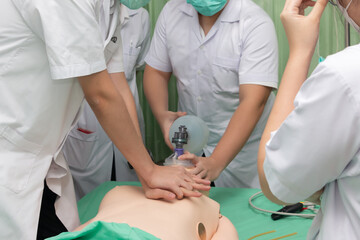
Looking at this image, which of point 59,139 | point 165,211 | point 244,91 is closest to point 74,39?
point 59,139

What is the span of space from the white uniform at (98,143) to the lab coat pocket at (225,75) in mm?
700

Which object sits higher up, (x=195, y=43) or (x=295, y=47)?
(x=295, y=47)

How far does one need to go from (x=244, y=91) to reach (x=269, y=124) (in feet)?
3.69

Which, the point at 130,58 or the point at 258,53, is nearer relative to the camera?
the point at 258,53

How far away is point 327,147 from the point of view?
693mm

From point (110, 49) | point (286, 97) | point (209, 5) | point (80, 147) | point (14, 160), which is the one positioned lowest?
point (80, 147)

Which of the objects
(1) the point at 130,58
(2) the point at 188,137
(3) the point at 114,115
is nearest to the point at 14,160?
(3) the point at 114,115

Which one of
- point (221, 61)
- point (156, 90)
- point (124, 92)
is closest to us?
point (124, 92)

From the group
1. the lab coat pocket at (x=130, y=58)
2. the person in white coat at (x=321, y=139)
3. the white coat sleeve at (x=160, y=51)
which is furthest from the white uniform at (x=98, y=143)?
the person in white coat at (x=321, y=139)

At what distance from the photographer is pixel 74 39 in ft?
3.83

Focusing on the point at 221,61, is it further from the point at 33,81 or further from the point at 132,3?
the point at 33,81

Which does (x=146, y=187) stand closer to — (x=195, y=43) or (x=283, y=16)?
(x=283, y=16)

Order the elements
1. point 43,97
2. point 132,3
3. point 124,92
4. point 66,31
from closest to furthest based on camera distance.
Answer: point 66,31 < point 43,97 < point 132,3 < point 124,92

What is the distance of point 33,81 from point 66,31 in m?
0.20
